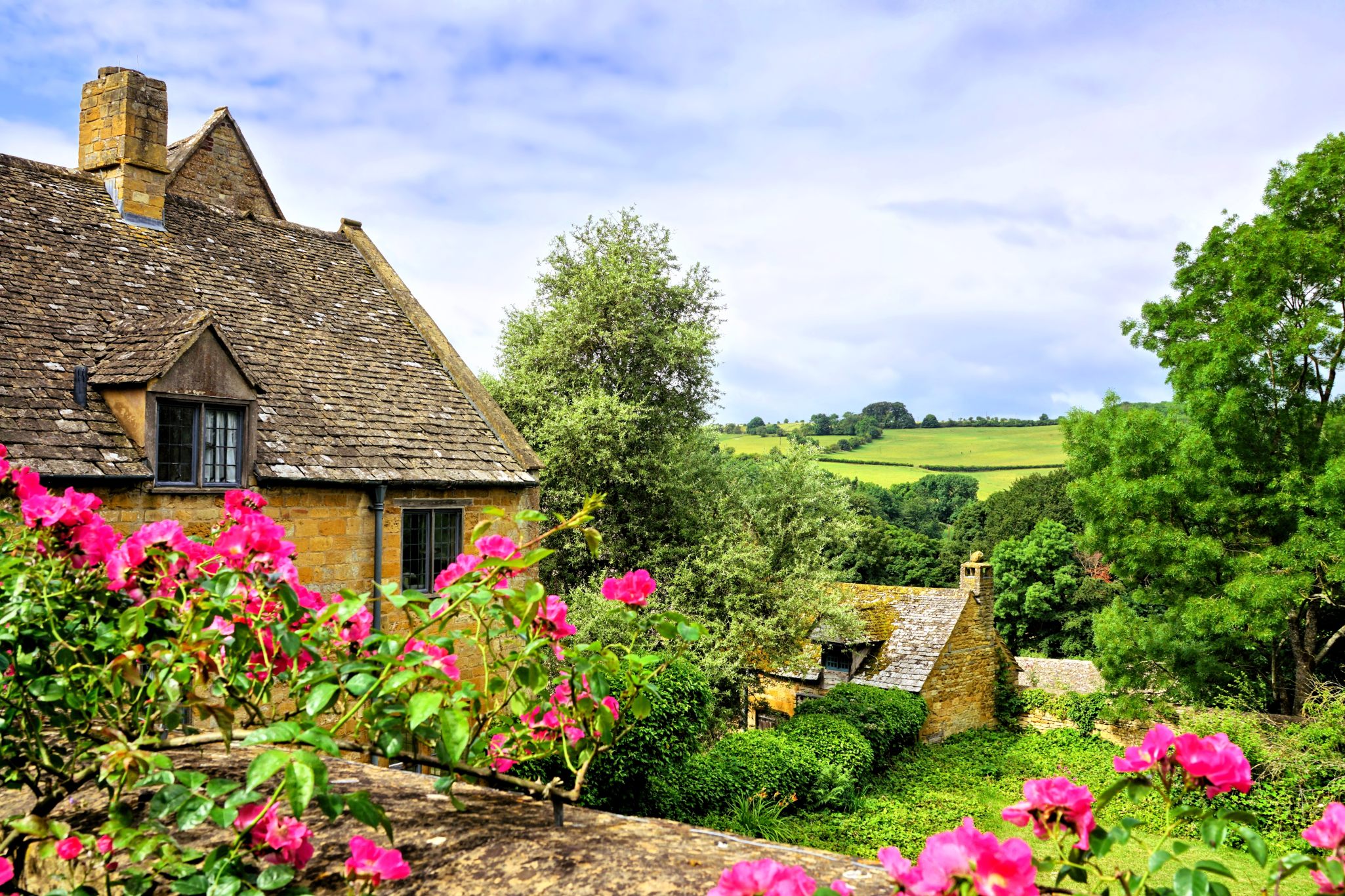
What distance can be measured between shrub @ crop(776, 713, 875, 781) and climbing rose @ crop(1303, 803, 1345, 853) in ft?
60.7

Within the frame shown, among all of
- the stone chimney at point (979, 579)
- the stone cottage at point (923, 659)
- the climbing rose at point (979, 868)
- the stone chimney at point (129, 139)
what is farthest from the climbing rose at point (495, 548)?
the stone chimney at point (979, 579)

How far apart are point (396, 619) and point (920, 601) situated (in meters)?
22.5

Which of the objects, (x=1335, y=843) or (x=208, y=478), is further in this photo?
(x=208, y=478)

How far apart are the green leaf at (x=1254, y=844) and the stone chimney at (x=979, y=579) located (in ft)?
102

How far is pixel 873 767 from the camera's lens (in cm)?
2320

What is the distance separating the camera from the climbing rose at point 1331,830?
1695 mm

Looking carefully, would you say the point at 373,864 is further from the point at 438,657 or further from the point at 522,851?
the point at 438,657

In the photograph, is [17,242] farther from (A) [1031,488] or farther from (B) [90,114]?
(A) [1031,488]

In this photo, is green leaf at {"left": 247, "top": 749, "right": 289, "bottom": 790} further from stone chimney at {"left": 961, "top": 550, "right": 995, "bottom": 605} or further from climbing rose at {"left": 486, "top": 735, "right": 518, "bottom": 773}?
stone chimney at {"left": 961, "top": 550, "right": 995, "bottom": 605}

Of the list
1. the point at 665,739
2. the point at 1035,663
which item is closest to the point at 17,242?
the point at 665,739

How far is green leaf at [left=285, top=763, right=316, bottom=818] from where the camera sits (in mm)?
1998

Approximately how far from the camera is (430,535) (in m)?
14.1

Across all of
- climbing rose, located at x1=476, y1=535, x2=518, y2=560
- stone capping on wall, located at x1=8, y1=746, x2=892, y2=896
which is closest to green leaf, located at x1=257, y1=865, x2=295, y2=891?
stone capping on wall, located at x1=8, y1=746, x2=892, y2=896

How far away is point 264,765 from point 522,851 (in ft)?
3.09
